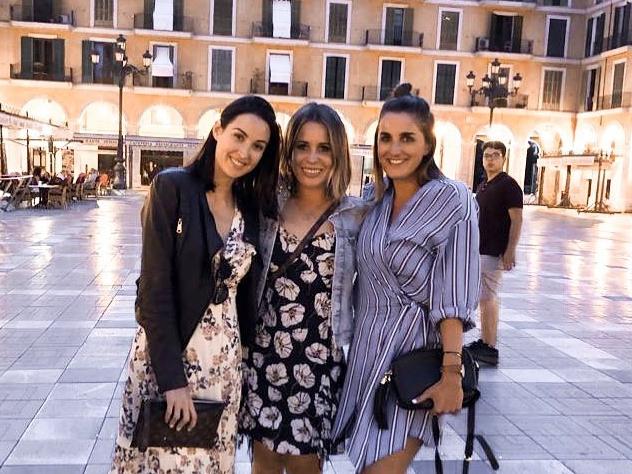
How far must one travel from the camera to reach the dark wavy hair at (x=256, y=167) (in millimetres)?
2004

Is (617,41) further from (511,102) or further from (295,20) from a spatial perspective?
(295,20)

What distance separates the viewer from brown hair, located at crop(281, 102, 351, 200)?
210 cm

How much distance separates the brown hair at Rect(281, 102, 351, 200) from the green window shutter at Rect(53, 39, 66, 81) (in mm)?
30453

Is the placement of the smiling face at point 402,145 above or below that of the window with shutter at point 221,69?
below

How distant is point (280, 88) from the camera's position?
30.6 m

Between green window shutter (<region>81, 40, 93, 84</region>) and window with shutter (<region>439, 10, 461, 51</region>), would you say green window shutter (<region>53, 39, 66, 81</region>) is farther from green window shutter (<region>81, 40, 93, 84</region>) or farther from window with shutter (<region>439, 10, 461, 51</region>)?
window with shutter (<region>439, 10, 461, 51</region>)

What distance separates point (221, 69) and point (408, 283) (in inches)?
1183

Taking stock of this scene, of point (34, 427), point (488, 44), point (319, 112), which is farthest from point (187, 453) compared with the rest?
point (488, 44)

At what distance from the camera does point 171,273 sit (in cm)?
187

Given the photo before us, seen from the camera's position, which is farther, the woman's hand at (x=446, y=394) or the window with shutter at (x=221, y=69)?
the window with shutter at (x=221, y=69)

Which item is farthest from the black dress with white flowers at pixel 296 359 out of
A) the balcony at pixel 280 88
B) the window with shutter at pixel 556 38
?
the window with shutter at pixel 556 38

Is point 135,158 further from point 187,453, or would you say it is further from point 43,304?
point 187,453

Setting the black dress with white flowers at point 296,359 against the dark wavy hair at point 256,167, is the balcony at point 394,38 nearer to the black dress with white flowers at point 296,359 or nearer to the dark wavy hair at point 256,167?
the dark wavy hair at point 256,167

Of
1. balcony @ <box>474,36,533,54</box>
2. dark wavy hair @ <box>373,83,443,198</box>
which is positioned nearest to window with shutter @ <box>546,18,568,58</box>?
balcony @ <box>474,36,533,54</box>
